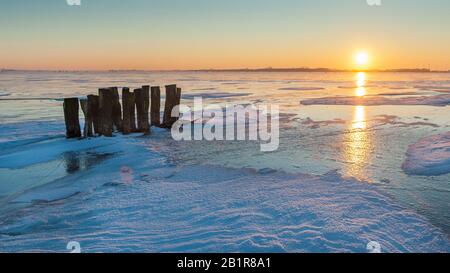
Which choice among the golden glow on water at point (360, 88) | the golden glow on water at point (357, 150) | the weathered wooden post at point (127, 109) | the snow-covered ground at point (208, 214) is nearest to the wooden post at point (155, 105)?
the weathered wooden post at point (127, 109)

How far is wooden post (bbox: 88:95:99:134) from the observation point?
11930 mm

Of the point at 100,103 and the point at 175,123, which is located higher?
the point at 100,103

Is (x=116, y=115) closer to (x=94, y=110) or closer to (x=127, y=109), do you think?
(x=127, y=109)

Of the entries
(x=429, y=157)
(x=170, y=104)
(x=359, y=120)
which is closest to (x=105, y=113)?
(x=170, y=104)

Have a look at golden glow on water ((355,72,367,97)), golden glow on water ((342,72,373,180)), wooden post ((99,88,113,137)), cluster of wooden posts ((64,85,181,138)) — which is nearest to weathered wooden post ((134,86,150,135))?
cluster of wooden posts ((64,85,181,138))

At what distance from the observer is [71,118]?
38.8ft

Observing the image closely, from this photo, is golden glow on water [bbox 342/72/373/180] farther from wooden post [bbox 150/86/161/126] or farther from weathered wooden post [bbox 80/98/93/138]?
weathered wooden post [bbox 80/98/93/138]

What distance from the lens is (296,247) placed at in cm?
462

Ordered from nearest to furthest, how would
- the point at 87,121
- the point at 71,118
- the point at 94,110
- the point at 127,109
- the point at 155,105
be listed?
the point at 71,118, the point at 87,121, the point at 94,110, the point at 127,109, the point at 155,105

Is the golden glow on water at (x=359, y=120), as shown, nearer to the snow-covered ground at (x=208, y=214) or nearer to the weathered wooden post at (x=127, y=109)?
the snow-covered ground at (x=208, y=214)

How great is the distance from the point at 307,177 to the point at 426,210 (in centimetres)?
229

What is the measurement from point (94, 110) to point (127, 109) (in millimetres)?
1213
